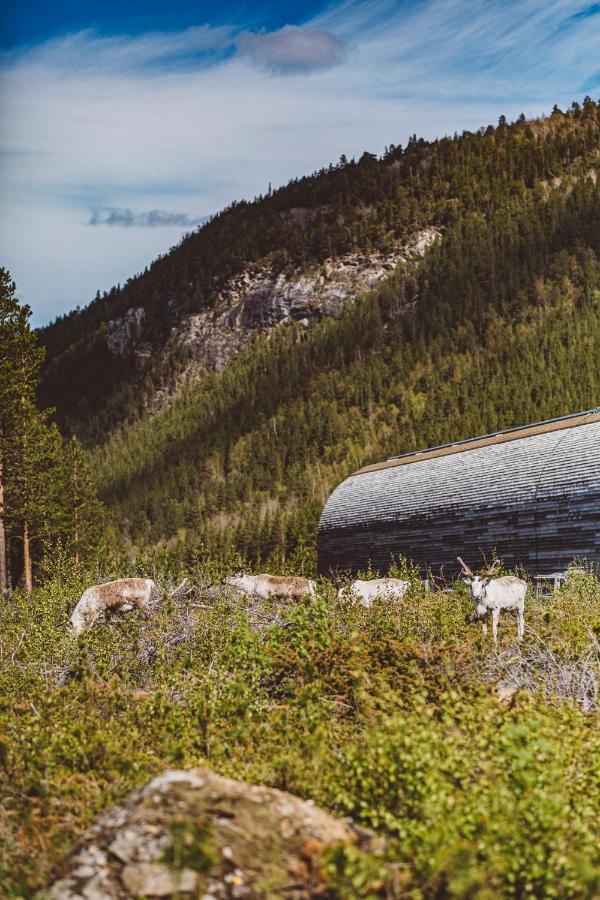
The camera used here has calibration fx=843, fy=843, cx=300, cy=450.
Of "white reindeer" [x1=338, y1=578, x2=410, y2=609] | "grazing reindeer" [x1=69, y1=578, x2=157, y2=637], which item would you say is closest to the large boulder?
"grazing reindeer" [x1=69, y1=578, x2=157, y2=637]

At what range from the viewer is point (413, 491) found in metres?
31.8

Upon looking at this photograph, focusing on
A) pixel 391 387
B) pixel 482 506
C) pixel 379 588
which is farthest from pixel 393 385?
pixel 379 588

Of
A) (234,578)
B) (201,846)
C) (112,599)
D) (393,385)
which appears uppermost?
(393,385)

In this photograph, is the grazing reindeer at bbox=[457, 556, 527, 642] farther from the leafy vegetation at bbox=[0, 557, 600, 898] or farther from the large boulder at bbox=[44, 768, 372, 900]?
the large boulder at bbox=[44, 768, 372, 900]

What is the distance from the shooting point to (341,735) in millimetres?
10023

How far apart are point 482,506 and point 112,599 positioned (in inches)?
556

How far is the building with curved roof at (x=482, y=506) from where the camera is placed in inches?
999

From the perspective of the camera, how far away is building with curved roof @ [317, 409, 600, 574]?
999 inches

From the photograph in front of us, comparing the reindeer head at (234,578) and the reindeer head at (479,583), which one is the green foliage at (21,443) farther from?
the reindeer head at (479,583)

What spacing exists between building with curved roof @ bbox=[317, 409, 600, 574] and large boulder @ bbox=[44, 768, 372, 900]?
18.6 meters

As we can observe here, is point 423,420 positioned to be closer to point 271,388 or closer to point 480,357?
point 480,357

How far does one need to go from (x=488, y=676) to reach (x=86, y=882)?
25.8 feet

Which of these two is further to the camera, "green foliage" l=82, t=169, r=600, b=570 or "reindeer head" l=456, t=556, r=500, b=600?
"green foliage" l=82, t=169, r=600, b=570

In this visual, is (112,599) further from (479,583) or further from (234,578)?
(479,583)
